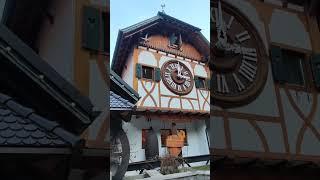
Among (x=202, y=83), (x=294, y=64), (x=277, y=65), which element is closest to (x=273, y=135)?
(x=277, y=65)

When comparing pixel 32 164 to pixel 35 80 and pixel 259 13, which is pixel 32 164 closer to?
pixel 35 80

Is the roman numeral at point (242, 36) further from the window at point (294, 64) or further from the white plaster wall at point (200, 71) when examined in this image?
the white plaster wall at point (200, 71)

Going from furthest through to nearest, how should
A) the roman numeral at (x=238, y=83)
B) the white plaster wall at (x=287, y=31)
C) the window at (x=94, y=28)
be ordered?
1. the white plaster wall at (x=287, y=31)
2. the roman numeral at (x=238, y=83)
3. the window at (x=94, y=28)

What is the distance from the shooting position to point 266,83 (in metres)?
2.33

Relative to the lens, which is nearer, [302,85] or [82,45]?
[82,45]

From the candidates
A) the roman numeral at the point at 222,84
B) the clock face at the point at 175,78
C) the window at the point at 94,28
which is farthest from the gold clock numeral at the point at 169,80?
the roman numeral at the point at 222,84

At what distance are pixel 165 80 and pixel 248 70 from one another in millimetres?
1579

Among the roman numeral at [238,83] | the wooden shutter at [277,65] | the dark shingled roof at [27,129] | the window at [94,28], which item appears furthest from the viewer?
the wooden shutter at [277,65]

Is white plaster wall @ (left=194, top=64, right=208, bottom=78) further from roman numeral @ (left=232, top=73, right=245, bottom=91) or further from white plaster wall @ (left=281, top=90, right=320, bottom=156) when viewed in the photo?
white plaster wall @ (left=281, top=90, right=320, bottom=156)

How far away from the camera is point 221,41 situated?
2121 mm

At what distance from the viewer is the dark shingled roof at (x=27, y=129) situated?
1.39 m

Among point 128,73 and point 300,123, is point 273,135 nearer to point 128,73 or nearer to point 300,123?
point 300,123

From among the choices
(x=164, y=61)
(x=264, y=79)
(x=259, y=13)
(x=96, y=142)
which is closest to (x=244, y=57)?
(x=264, y=79)

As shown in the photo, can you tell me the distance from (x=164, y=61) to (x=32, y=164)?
84 cm
